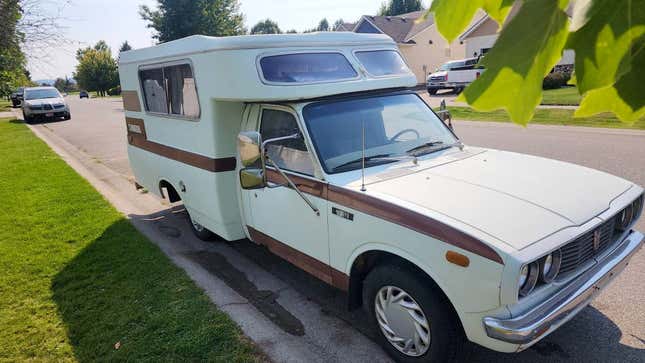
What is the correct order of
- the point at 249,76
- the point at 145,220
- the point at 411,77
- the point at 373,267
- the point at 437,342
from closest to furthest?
the point at 437,342 < the point at 373,267 < the point at 249,76 < the point at 411,77 < the point at 145,220

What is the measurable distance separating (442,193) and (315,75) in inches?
66.6

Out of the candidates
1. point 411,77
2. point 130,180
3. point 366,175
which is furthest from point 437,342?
point 130,180

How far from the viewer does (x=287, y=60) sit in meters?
4.04

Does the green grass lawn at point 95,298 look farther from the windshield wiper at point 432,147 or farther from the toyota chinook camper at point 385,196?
the windshield wiper at point 432,147

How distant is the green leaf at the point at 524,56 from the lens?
24.8 inches

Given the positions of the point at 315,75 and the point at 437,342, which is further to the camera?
the point at 315,75

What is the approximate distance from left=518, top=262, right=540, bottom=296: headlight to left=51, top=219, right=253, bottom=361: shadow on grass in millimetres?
1972

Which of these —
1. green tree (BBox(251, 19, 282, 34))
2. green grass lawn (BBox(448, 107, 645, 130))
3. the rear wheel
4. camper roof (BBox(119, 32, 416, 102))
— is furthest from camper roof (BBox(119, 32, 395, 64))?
green tree (BBox(251, 19, 282, 34))

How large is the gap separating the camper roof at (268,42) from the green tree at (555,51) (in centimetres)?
359

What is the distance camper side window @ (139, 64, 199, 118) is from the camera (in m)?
4.82

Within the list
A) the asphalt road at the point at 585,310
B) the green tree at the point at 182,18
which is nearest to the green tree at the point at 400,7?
the green tree at the point at 182,18

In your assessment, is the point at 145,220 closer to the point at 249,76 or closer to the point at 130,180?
the point at 130,180

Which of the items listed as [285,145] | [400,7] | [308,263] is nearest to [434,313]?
[308,263]

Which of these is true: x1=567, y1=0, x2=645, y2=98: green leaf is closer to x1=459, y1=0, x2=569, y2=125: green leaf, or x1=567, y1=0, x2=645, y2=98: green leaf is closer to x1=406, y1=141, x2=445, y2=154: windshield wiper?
x1=459, y1=0, x2=569, y2=125: green leaf
